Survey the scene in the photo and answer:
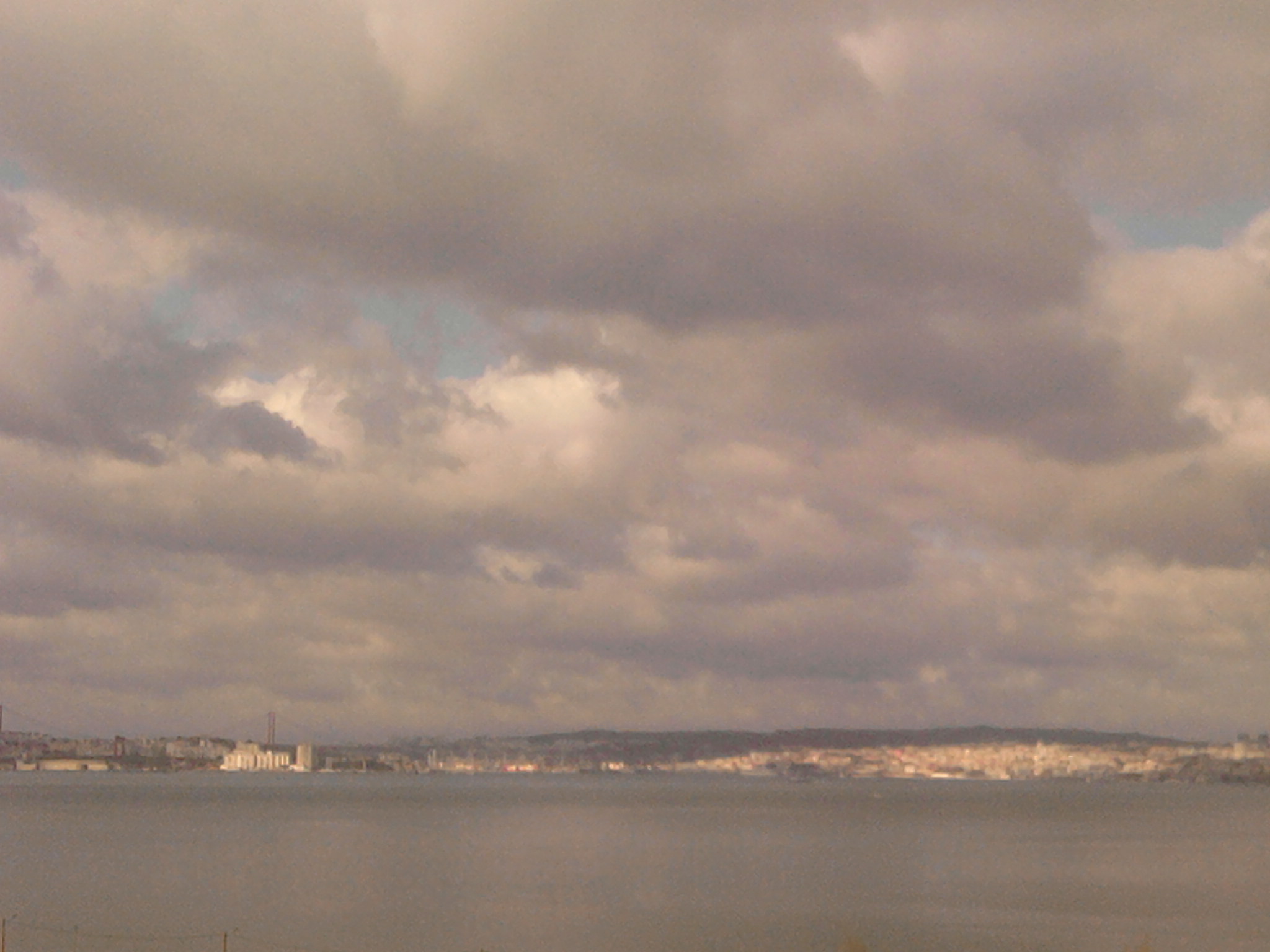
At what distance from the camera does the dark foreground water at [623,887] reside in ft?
188

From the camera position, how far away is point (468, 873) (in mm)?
84625

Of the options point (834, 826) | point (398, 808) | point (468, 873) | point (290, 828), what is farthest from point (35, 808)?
point (468, 873)

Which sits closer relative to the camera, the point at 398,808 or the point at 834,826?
the point at 834,826

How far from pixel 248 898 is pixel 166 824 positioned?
71.6m

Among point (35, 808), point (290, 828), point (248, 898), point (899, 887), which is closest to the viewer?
point (248, 898)

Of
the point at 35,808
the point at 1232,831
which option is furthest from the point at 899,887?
the point at 35,808

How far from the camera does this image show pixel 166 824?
134m

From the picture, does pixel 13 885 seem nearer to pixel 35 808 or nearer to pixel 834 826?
pixel 834 826

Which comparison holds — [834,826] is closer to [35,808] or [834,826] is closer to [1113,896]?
[1113,896]

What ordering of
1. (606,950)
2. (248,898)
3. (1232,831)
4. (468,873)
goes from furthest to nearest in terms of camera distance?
(1232,831), (468,873), (248,898), (606,950)

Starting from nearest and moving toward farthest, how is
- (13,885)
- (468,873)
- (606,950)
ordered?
1. (606,950)
2. (13,885)
3. (468,873)

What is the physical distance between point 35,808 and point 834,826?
102m

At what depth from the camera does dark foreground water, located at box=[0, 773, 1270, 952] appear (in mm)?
57250

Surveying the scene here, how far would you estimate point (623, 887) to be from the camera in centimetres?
7662
